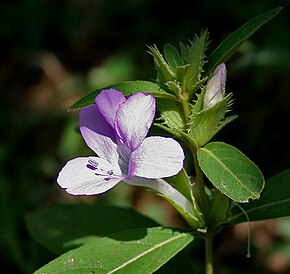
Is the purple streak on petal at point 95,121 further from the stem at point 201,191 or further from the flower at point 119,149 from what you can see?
the stem at point 201,191

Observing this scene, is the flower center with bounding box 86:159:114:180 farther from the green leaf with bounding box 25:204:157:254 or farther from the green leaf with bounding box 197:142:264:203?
the green leaf with bounding box 25:204:157:254

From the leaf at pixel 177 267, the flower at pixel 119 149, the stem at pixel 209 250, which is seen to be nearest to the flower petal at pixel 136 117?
the flower at pixel 119 149

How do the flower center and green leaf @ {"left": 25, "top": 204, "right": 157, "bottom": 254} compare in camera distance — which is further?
green leaf @ {"left": 25, "top": 204, "right": 157, "bottom": 254}

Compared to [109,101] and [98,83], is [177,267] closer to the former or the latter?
[109,101]

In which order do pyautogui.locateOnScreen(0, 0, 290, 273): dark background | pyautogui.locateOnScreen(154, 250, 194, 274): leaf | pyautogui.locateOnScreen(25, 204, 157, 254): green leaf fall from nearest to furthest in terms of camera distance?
pyautogui.locateOnScreen(154, 250, 194, 274): leaf < pyautogui.locateOnScreen(25, 204, 157, 254): green leaf < pyautogui.locateOnScreen(0, 0, 290, 273): dark background

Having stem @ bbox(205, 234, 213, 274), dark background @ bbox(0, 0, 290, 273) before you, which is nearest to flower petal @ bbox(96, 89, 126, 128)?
stem @ bbox(205, 234, 213, 274)
